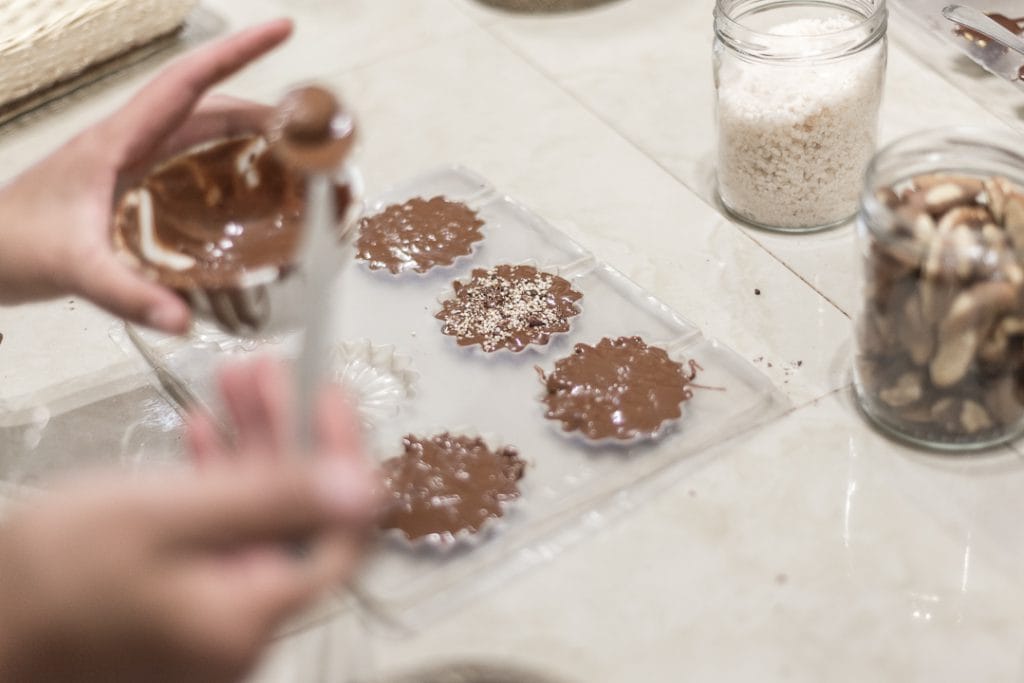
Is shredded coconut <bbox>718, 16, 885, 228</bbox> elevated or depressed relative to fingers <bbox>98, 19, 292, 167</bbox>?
depressed

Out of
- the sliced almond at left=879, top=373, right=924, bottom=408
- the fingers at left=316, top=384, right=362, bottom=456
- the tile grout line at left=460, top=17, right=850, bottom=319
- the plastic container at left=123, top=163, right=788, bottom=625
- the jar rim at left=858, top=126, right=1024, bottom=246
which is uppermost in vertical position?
the fingers at left=316, top=384, right=362, bottom=456

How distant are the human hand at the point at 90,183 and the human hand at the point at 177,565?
0.30 m

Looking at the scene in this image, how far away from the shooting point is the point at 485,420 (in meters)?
0.85

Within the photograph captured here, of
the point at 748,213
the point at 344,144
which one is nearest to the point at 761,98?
the point at 748,213

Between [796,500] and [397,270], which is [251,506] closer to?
[796,500]

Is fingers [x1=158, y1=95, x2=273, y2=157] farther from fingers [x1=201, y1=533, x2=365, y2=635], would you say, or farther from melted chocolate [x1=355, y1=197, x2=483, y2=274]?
fingers [x1=201, y1=533, x2=365, y2=635]

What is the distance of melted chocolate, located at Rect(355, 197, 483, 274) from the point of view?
991 mm

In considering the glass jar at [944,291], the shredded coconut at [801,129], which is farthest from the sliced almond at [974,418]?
the shredded coconut at [801,129]

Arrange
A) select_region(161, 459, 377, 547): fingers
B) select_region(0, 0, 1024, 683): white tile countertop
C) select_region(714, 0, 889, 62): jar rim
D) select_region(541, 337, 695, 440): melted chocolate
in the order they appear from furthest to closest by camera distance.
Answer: select_region(714, 0, 889, 62): jar rim, select_region(541, 337, 695, 440): melted chocolate, select_region(0, 0, 1024, 683): white tile countertop, select_region(161, 459, 377, 547): fingers

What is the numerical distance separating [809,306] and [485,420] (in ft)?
0.89

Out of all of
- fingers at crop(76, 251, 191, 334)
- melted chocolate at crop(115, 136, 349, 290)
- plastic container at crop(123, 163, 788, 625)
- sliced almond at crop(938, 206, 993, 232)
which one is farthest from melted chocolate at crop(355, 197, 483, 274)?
sliced almond at crop(938, 206, 993, 232)

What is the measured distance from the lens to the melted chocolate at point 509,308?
35.7 inches

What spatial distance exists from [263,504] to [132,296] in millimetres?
325

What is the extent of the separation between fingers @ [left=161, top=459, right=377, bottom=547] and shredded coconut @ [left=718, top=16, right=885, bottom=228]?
1.96 ft
